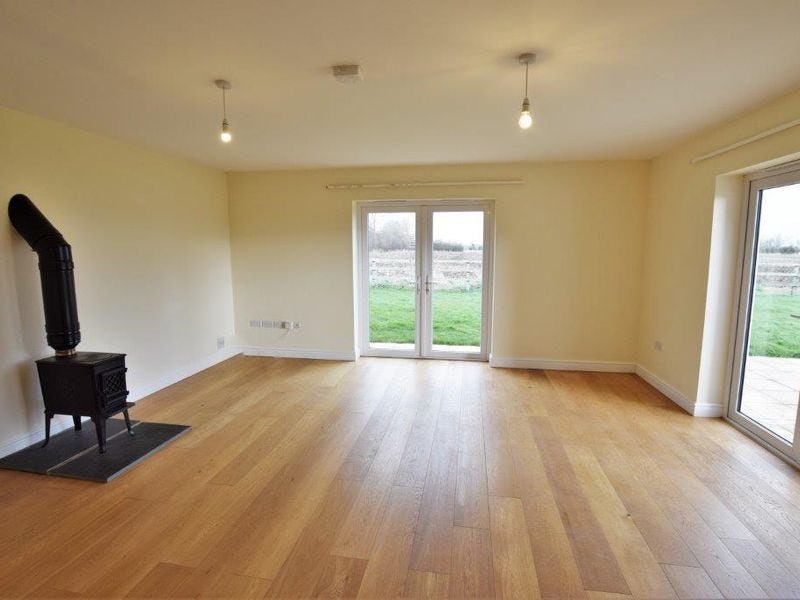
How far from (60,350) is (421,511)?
267 centimetres

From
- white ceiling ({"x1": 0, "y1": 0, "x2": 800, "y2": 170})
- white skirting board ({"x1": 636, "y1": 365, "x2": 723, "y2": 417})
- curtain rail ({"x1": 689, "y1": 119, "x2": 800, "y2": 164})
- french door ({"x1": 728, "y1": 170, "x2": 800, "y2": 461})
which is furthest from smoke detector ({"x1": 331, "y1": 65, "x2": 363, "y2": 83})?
white skirting board ({"x1": 636, "y1": 365, "x2": 723, "y2": 417})

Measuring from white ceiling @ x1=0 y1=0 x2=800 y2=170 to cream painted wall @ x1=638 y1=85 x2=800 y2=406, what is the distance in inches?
9.9

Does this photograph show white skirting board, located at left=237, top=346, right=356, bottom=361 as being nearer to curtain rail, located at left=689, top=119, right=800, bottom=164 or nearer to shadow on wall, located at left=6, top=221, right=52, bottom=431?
shadow on wall, located at left=6, top=221, right=52, bottom=431

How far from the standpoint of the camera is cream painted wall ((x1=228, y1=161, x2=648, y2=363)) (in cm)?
443

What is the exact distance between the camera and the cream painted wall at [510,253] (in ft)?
14.5

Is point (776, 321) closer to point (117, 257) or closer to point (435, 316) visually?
point (435, 316)

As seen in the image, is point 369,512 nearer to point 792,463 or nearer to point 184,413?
point 184,413

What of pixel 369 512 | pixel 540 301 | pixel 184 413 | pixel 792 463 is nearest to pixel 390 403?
pixel 369 512

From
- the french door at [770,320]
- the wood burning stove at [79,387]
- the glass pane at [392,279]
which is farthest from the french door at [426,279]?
the wood burning stove at [79,387]

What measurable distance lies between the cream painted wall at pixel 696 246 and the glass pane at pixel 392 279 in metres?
2.64

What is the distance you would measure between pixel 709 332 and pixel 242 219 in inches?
201

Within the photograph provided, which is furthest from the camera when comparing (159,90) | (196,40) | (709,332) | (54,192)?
(709,332)

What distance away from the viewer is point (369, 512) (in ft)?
7.04

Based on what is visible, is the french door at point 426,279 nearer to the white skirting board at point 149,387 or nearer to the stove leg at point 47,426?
the white skirting board at point 149,387
